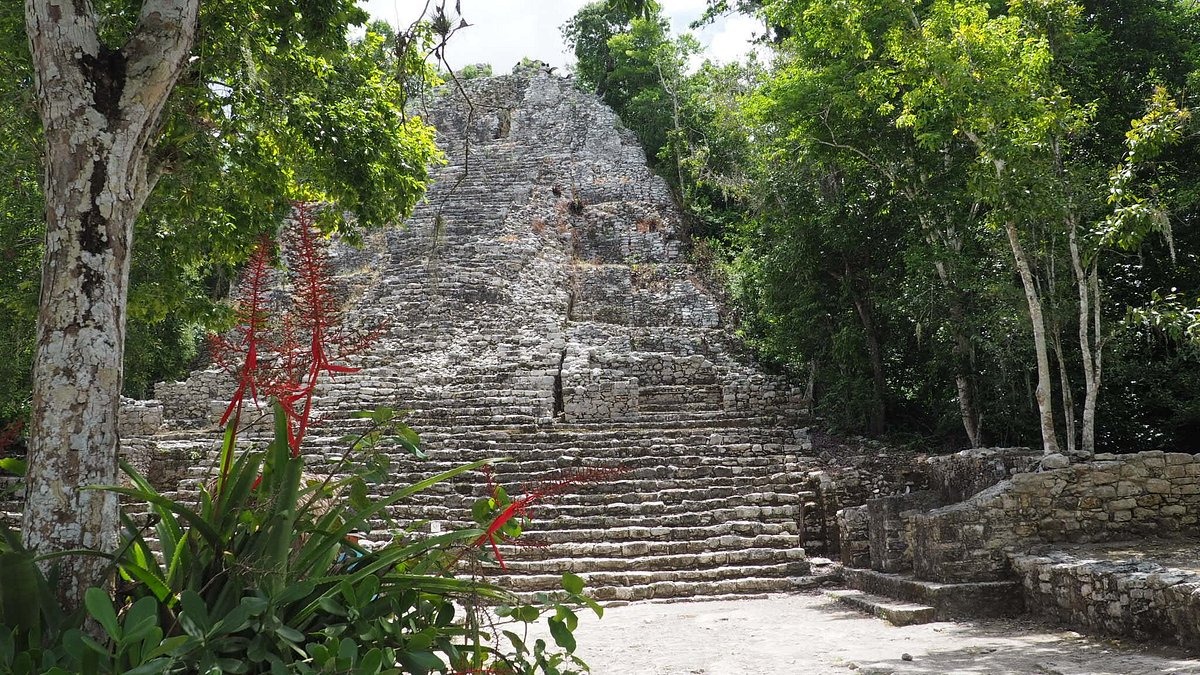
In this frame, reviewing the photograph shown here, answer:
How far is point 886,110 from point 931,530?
4.84 meters

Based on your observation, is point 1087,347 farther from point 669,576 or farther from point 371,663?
point 371,663

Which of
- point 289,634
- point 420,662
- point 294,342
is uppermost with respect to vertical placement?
point 294,342

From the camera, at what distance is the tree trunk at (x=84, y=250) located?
106 inches

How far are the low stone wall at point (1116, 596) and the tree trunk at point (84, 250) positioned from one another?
199 inches

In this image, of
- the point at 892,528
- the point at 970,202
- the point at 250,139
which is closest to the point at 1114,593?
the point at 892,528

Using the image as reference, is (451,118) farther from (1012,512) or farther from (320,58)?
(1012,512)

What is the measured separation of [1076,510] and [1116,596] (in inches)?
64.2

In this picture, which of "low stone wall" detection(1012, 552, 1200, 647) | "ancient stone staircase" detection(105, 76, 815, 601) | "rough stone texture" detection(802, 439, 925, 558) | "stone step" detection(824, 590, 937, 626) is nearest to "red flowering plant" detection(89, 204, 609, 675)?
"ancient stone staircase" detection(105, 76, 815, 601)

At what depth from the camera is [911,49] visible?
8.74m

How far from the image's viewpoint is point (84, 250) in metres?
2.88

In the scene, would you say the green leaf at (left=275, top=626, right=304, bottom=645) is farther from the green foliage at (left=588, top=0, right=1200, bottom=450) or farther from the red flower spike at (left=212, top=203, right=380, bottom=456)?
the green foliage at (left=588, top=0, right=1200, bottom=450)

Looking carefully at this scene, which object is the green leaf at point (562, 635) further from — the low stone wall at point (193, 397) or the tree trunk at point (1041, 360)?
the low stone wall at point (193, 397)

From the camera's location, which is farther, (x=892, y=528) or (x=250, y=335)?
(x=892, y=528)

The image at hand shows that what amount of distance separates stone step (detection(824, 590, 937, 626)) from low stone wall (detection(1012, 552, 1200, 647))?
75cm
